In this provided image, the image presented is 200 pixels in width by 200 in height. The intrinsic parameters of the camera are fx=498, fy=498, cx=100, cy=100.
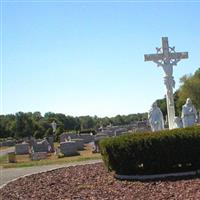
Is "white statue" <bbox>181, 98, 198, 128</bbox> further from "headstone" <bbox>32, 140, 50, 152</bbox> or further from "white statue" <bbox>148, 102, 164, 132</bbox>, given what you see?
"headstone" <bbox>32, 140, 50, 152</bbox>

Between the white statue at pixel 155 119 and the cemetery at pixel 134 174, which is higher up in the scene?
the white statue at pixel 155 119

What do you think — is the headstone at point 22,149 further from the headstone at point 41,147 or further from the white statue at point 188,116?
the white statue at point 188,116

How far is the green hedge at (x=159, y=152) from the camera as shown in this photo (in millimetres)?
13703

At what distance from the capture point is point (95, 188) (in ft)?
41.1

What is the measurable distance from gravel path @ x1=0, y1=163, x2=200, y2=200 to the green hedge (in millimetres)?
717

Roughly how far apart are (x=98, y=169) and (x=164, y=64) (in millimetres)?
9276

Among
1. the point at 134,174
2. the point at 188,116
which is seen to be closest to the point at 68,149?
the point at 188,116

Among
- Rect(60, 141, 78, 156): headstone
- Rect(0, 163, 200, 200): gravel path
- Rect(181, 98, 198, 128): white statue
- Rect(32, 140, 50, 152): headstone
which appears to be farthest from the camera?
Rect(32, 140, 50, 152): headstone

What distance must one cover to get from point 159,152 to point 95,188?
2263 mm

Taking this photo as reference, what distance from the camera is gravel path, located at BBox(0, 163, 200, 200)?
1109 cm

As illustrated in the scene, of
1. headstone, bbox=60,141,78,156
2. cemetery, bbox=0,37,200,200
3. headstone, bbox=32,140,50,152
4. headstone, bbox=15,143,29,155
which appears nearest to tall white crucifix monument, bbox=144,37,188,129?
headstone, bbox=60,141,78,156

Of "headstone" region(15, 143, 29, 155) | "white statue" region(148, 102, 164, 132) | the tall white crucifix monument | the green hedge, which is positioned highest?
the tall white crucifix monument

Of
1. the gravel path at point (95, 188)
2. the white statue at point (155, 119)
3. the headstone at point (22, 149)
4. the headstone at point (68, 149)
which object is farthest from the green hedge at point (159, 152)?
the headstone at point (22, 149)

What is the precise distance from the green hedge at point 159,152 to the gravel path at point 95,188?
2.35ft
